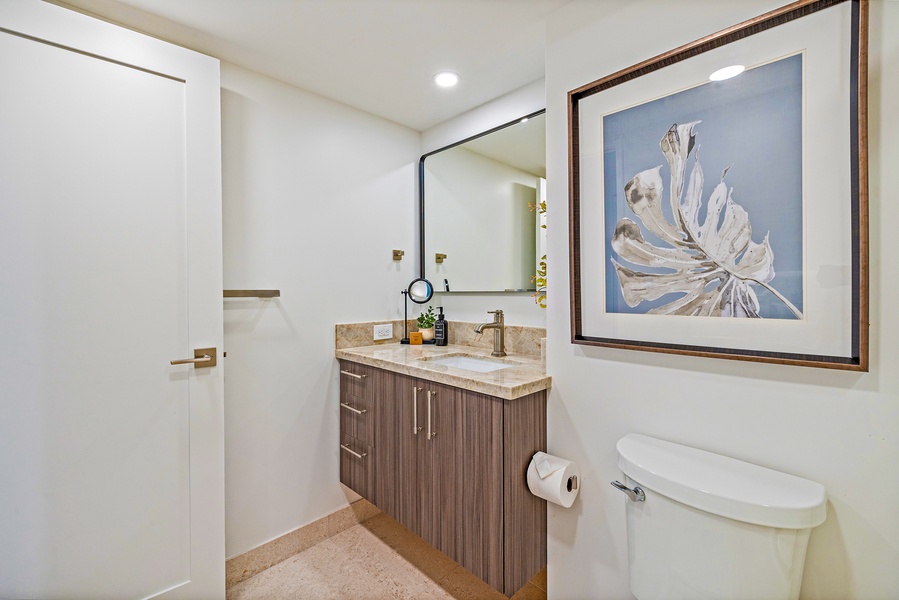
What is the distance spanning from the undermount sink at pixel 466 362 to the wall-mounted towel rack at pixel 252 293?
772 millimetres

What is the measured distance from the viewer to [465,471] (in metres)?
1.44

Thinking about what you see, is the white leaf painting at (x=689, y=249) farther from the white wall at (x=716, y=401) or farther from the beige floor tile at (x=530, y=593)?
the beige floor tile at (x=530, y=593)

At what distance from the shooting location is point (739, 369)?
108cm

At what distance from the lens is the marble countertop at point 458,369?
4.44ft

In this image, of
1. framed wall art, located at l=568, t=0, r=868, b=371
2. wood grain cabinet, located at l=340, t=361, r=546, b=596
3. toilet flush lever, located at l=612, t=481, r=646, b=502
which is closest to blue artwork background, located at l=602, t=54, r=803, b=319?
framed wall art, located at l=568, t=0, r=868, b=371

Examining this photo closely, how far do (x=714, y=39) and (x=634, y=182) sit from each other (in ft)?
1.35

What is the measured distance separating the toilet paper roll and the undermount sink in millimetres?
527

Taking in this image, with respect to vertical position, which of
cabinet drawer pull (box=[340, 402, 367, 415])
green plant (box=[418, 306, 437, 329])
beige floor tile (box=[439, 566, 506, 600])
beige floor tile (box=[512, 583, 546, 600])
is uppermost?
green plant (box=[418, 306, 437, 329])

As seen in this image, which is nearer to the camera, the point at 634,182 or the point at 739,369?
the point at 739,369

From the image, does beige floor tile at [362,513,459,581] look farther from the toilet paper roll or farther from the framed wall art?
the framed wall art

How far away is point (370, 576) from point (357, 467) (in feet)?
1.54

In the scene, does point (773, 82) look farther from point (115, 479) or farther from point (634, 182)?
point (115, 479)

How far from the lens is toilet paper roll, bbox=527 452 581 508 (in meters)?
1.32

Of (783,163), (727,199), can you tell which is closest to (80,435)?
(727,199)
